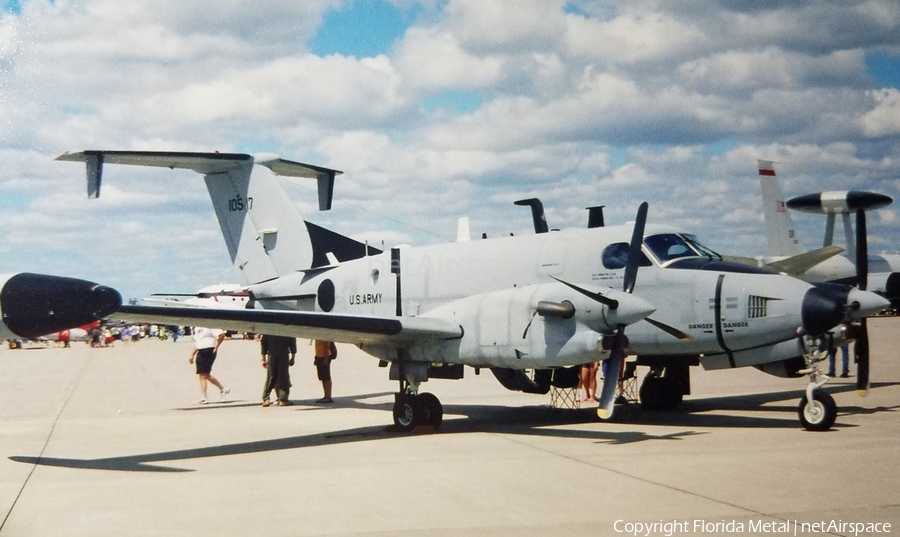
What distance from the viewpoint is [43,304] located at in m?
6.59

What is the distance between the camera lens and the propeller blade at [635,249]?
38.6ft

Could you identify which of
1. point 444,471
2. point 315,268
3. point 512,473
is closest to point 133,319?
point 444,471

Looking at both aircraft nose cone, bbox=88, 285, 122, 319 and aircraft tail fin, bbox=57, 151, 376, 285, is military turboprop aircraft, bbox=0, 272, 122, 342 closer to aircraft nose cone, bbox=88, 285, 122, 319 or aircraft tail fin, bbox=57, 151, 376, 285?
aircraft nose cone, bbox=88, 285, 122, 319

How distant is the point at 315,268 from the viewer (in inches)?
653

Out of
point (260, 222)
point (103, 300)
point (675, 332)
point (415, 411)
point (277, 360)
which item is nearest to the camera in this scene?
point (103, 300)

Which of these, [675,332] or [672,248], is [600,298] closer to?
[675,332]

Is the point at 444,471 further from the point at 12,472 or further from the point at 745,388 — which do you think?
the point at 745,388

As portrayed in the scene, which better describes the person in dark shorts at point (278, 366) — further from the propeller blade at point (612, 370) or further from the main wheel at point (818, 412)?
the main wheel at point (818, 412)

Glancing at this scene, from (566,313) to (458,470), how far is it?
2787 millimetres

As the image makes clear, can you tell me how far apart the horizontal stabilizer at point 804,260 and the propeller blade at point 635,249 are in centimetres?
671

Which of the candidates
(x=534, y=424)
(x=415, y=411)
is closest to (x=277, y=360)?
(x=415, y=411)

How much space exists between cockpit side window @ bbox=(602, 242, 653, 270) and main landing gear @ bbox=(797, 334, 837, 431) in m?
2.33

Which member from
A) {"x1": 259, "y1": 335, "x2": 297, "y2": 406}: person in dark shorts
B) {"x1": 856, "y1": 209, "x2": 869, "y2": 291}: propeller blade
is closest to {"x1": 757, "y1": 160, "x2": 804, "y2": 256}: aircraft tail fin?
{"x1": 856, "y1": 209, "x2": 869, "y2": 291}: propeller blade

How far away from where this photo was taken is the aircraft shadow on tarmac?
10875mm
